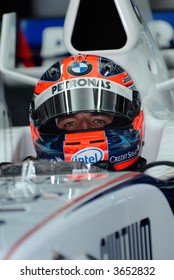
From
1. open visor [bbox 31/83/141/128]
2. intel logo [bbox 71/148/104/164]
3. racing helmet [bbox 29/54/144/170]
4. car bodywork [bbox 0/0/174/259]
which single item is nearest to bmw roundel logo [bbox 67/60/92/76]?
racing helmet [bbox 29/54/144/170]

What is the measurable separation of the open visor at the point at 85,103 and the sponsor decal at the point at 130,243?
1004mm

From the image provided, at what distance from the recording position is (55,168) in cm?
235

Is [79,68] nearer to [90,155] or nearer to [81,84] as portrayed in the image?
[81,84]

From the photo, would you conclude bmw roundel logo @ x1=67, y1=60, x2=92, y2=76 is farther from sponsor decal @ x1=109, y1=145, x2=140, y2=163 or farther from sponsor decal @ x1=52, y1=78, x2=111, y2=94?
sponsor decal @ x1=109, y1=145, x2=140, y2=163

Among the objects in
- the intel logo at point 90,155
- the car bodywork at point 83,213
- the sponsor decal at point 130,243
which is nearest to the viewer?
the car bodywork at point 83,213

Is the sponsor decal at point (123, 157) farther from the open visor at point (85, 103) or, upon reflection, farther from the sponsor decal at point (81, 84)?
the sponsor decal at point (81, 84)

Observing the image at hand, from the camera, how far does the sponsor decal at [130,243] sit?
6.23 ft

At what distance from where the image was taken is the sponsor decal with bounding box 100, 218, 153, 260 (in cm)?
190

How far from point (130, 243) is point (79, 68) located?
4.30 feet

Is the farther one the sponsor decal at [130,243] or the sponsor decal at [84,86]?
the sponsor decal at [84,86]

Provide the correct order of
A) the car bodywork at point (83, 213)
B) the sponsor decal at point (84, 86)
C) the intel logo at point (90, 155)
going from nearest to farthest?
the car bodywork at point (83, 213) < the intel logo at point (90, 155) < the sponsor decal at point (84, 86)

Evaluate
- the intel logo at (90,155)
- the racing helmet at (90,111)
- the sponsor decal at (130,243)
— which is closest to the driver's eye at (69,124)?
the racing helmet at (90,111)
